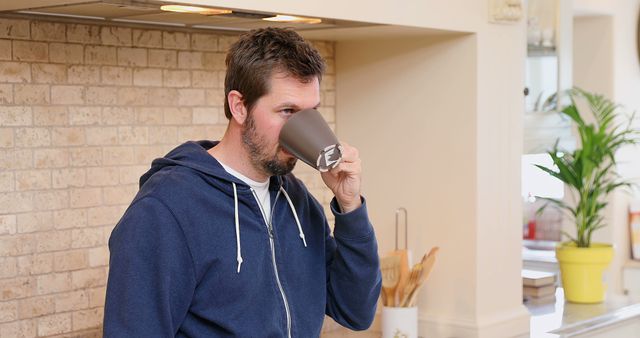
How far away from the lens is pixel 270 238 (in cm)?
196

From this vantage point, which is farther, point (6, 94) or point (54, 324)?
point (54, 324)

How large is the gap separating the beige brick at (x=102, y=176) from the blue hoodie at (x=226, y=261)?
3.94ft

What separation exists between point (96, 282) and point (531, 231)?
418cm

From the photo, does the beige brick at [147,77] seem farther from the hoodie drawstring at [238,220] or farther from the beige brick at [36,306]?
the hoodie drawstring at [238,220]

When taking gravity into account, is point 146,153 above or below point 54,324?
above

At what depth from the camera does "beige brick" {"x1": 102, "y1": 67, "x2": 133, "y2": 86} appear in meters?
3.19

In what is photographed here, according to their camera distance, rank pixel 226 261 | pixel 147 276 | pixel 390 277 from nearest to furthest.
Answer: pixel 147 276 → pixel 226 261 → pixel 390 277

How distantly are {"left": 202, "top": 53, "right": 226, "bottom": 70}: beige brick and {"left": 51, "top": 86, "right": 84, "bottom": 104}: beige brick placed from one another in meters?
0.53

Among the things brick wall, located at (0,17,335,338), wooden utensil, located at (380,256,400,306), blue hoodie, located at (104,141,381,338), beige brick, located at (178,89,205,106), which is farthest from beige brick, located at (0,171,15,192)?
wooden utensil, located at (380,256,400,306)

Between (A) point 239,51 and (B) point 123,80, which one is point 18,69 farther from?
(A) point 239,51

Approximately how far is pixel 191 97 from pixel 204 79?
86mm

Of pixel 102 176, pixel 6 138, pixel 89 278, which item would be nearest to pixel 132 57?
pixel 102 176

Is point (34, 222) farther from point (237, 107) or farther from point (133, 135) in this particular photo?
point (237, 107)

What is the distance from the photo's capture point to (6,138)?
2.96 meters
